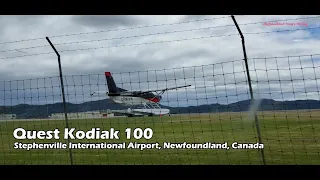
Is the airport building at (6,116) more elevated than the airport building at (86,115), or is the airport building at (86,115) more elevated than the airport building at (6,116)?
the airport building at (6,116)

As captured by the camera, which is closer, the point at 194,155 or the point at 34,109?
the point at 34,109

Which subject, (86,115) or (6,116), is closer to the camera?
(86,115)

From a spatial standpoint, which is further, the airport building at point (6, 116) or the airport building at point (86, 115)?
the airport building at point (6, 116)

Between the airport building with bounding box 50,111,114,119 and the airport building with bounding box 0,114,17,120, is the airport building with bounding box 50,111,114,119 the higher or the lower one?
the lower one

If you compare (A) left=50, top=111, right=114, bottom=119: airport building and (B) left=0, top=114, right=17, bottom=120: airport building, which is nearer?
(A) left=50, top=111, right=114, bottom=119: airport building

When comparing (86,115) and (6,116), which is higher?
(6,116)

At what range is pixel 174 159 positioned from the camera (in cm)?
841
